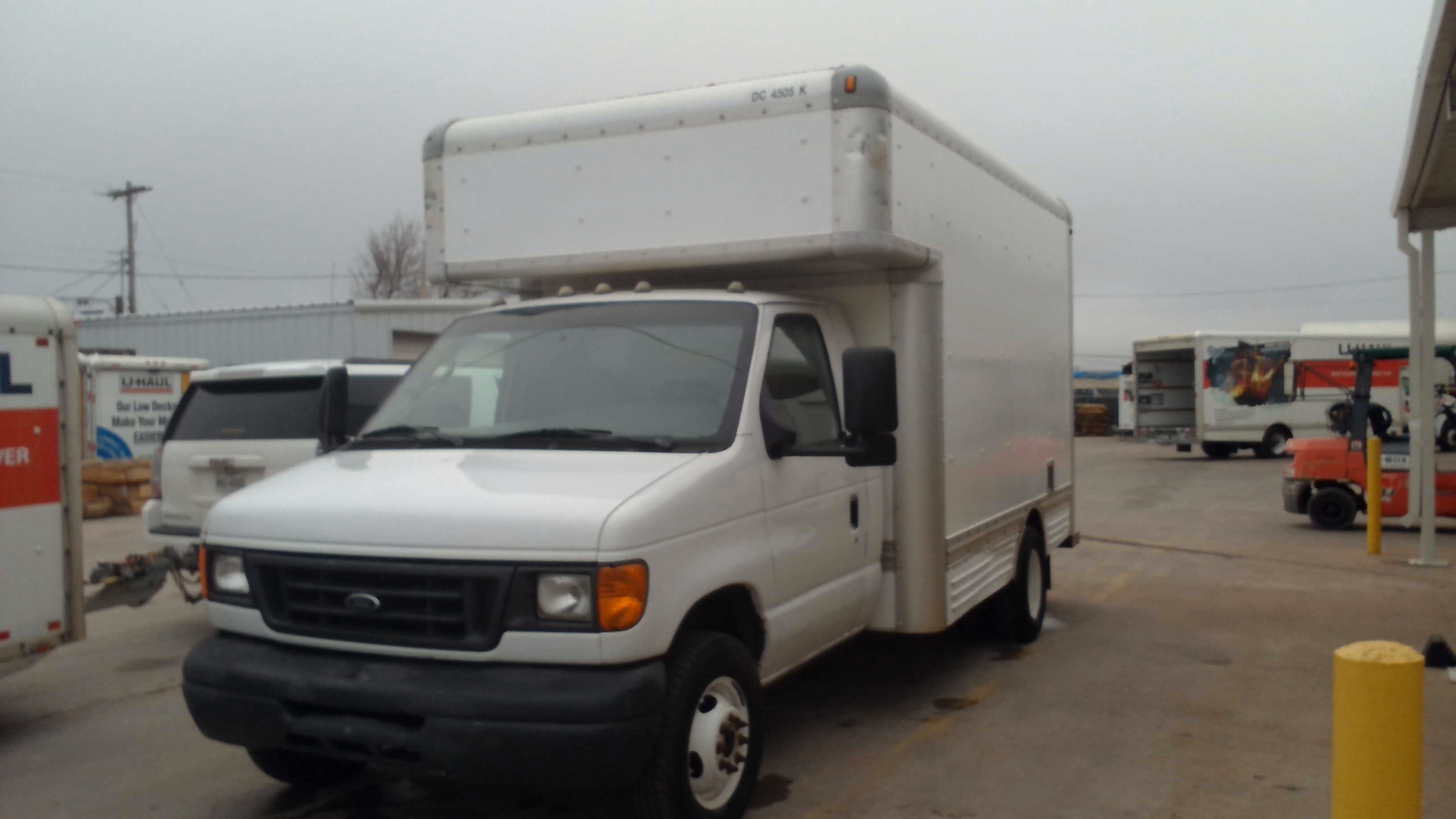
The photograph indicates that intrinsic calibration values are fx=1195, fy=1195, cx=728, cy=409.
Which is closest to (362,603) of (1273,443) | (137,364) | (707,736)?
(707,736)

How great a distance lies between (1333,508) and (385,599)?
14.6m

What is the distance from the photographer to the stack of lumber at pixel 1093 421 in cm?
4697

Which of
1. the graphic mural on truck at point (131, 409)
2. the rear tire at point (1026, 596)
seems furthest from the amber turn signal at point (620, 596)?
the graphic mural on truck at point (131, 409)

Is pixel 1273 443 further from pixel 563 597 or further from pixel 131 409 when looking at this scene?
pixel 563 597

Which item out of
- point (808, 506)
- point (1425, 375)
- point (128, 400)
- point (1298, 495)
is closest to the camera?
point (808, 506)

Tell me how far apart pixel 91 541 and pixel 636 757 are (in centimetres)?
1249

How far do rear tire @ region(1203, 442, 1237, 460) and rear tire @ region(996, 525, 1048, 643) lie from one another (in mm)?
23006

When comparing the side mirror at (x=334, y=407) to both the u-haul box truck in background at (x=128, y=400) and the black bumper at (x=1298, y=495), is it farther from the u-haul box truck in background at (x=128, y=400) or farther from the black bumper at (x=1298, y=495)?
the u-haul box truck in background at (x=128, y=400)

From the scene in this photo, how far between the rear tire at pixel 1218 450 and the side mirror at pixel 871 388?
26940 millimetres

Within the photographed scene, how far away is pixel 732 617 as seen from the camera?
4762mm

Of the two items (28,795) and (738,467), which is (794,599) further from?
(28,795)

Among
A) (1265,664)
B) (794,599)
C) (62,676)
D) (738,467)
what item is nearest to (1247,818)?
(794,599)

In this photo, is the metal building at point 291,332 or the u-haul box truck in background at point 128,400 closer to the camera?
the u-haul box truck in background at point 128,400

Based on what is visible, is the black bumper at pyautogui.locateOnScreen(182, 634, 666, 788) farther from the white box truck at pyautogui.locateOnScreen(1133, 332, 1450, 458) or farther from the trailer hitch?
the white box truck at pyautogui.locateOnScreen(1133, 332, 1450, 458)
